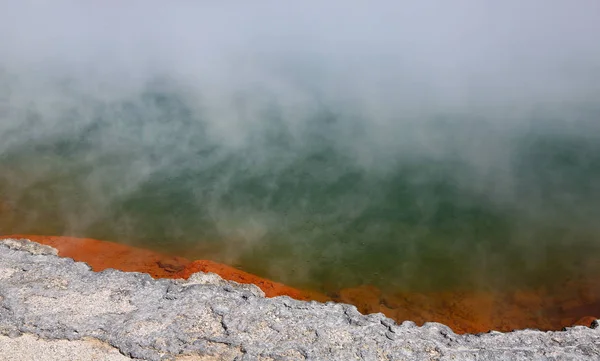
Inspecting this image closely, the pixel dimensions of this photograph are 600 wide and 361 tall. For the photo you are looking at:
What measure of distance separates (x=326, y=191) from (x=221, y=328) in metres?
2.69

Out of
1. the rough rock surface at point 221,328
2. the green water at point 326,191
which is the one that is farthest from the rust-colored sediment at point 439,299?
the rough rock surface at point 221,328

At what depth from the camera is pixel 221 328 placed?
9.41 feet

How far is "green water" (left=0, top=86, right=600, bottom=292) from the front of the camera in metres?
4.50

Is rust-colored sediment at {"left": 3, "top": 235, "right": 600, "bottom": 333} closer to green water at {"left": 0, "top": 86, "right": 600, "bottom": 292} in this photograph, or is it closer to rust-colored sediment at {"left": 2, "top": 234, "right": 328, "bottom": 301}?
rust-colored sediment at {"left": 2, "top": 234, "right": 328, "bottom": 301}

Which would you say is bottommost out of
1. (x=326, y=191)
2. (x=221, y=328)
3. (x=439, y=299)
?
(x=221, y=328)

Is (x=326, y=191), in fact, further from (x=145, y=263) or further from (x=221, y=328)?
(x=221, y=328)

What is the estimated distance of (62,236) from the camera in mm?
4539

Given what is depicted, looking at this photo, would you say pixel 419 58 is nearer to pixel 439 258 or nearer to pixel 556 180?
pixel 556 180

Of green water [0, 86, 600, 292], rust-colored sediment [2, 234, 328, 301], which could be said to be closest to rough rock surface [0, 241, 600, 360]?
rust-colored sediment [2, 234, 328, 301]

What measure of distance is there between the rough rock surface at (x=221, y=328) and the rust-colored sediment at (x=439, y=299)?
86 centimetres

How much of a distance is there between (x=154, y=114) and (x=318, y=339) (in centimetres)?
465

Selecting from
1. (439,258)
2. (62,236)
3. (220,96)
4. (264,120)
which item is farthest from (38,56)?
(439,258)

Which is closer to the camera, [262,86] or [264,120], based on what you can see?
Answer: [264,120]

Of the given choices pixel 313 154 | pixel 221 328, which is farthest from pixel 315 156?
pixel 221 328
